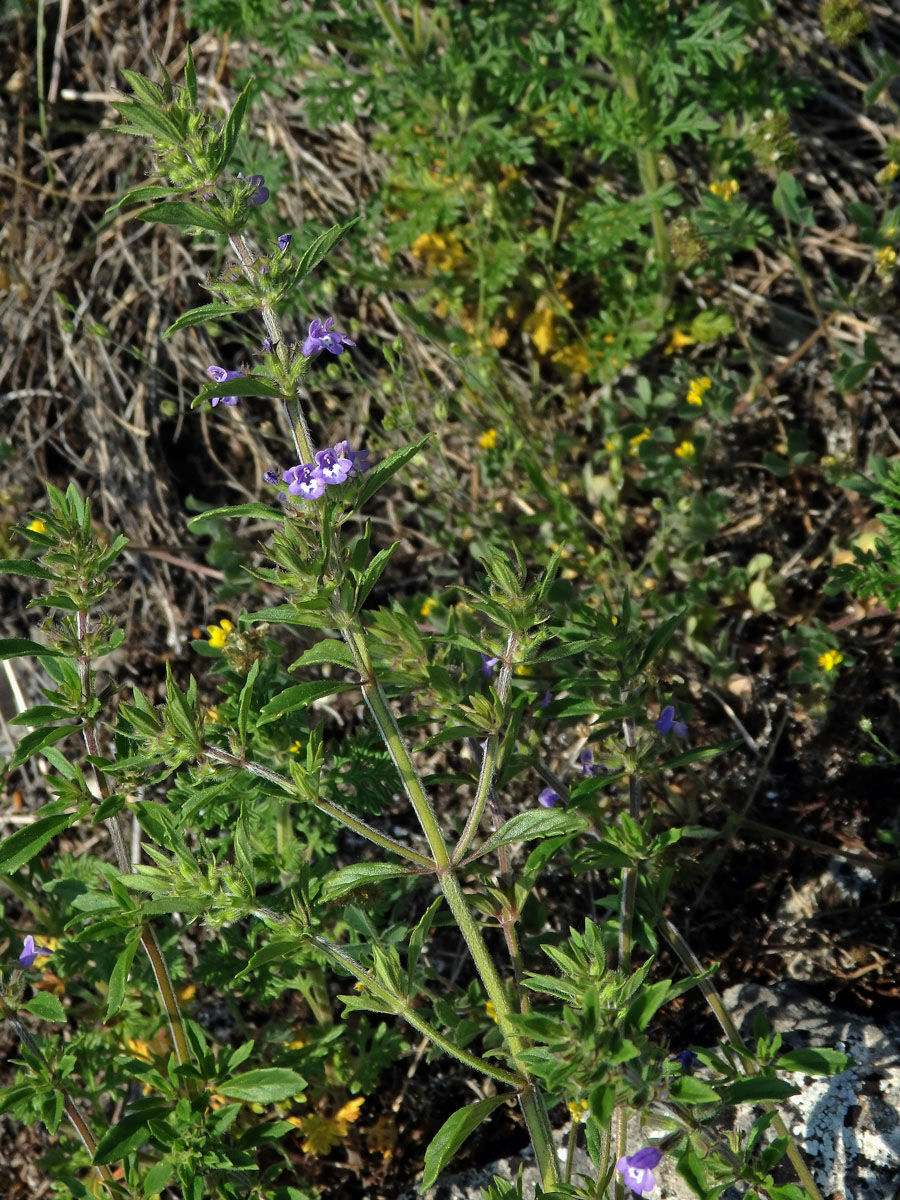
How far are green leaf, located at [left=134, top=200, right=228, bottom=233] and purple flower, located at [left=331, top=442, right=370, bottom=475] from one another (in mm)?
439

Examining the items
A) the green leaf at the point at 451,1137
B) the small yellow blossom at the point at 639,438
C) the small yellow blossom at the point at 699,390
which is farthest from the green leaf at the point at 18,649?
the small yellow blossom at the point at 699,390

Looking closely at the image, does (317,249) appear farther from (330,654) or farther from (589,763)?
(589,763)

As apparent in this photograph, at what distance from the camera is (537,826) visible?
2.19 metres

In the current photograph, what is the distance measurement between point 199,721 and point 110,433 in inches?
113

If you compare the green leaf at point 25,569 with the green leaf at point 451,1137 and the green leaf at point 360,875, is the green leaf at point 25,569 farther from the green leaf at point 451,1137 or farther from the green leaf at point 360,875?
the green leaf at point 451,1137

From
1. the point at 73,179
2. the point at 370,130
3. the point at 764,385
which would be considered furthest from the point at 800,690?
the point at 73,179

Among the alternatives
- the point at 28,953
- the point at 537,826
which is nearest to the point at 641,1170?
the point at 537,826

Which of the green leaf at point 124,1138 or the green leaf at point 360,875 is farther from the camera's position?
the green leaf at point 124,1138

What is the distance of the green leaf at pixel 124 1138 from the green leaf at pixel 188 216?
187cm

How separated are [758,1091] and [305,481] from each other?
1408 mm

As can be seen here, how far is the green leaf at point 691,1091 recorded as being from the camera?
191cm

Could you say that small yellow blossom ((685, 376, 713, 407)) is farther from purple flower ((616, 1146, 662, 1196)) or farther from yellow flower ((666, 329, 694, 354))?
purple flower ((616, 1146, 662, 1196))

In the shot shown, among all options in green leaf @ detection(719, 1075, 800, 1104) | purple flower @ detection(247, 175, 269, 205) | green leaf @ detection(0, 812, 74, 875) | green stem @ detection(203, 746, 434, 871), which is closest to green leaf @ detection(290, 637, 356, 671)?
green stem @ detection(203, 746, 434, 871)

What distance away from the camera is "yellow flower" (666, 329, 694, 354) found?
13.8 feet
